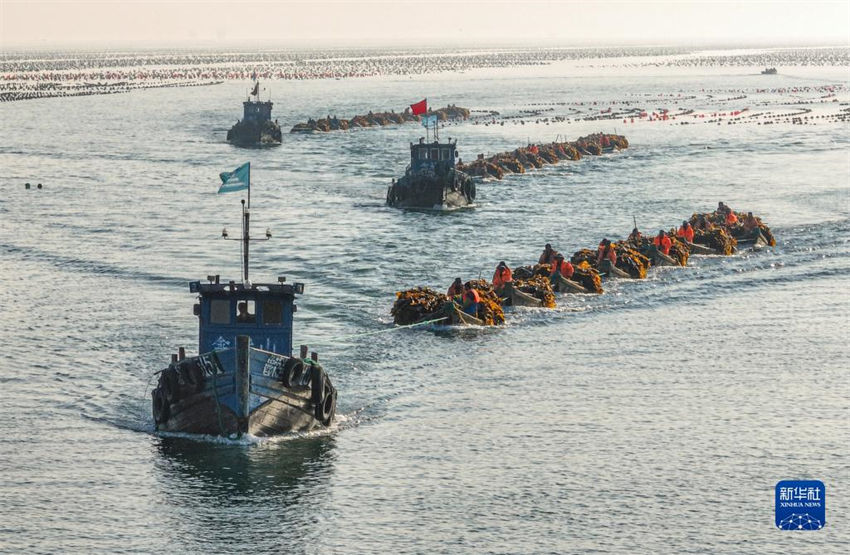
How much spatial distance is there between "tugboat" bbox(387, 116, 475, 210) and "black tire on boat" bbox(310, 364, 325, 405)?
54.6 meters

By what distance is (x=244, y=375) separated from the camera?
4422cm

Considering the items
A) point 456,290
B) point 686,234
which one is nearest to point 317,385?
point 456,290

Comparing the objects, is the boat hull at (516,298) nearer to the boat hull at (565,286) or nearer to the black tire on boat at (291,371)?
the boat hull at (565,286)

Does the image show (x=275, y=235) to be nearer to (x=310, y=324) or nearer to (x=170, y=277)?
(x=170, y=277)

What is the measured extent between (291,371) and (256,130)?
10271 cm

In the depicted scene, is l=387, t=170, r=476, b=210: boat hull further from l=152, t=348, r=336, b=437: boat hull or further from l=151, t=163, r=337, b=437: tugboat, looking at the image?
l=152, t=348, r=336, b=437: boat hull

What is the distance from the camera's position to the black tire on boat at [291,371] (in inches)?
1783

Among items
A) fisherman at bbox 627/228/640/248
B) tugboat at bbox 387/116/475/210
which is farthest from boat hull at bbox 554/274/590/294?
tugboat at bbox 387/116/475/210

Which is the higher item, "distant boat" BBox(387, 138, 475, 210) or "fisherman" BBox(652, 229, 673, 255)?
"distant boat" BBox(387, 138, 475, 210)

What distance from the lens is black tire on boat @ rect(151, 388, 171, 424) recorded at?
154 feet

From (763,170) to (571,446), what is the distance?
8489 centimetres

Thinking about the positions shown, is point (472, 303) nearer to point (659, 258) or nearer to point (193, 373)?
point (659, 258)

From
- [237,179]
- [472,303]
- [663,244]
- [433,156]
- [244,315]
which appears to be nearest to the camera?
[237,179]

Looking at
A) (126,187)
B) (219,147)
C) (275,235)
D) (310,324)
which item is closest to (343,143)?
(219,147)
